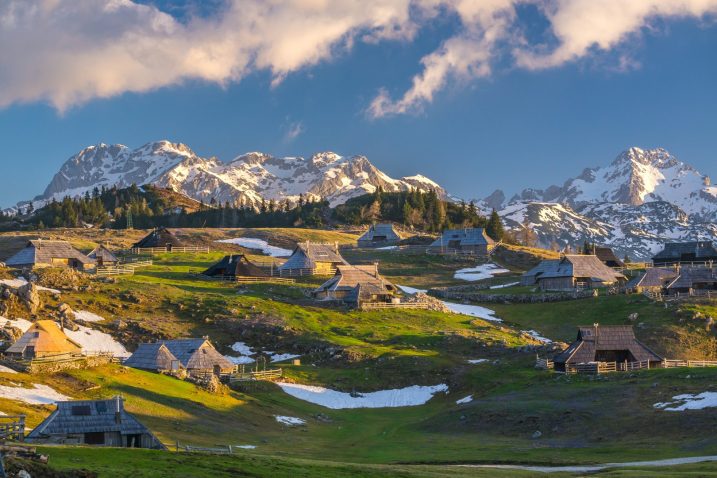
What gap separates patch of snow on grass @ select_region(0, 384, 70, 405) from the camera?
6241 cm

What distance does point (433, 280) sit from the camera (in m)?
152

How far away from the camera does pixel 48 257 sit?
129 m

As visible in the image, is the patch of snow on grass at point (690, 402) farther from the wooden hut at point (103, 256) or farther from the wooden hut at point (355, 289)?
the wooden hut at point (103, 256)

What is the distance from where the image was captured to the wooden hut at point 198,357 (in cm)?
8469

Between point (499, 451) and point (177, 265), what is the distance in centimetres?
9321

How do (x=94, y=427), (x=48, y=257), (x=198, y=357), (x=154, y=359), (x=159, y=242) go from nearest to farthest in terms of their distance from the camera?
(x=94, y=427) < (x=154, y=359) < (x=198, y=357) < (x=48, y=257) < (x=159, y=242)

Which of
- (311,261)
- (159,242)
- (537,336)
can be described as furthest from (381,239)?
(537,336)

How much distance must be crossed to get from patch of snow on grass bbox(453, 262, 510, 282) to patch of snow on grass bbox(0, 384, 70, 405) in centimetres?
9369

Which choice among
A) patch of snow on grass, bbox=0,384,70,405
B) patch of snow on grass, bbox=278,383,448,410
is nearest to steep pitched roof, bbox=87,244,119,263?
patch of snow on grass, bbox=278,383,448,410

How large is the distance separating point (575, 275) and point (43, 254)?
7059 centimetres

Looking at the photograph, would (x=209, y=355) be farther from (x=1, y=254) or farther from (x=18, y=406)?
(x=1, y=254)

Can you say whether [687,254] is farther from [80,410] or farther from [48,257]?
[80,410]

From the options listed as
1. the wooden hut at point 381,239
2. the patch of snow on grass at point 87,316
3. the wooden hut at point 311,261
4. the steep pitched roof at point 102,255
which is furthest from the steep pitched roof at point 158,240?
the patch of snow on grass at point 87,316

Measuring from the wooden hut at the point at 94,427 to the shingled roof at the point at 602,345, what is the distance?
1760 inches
